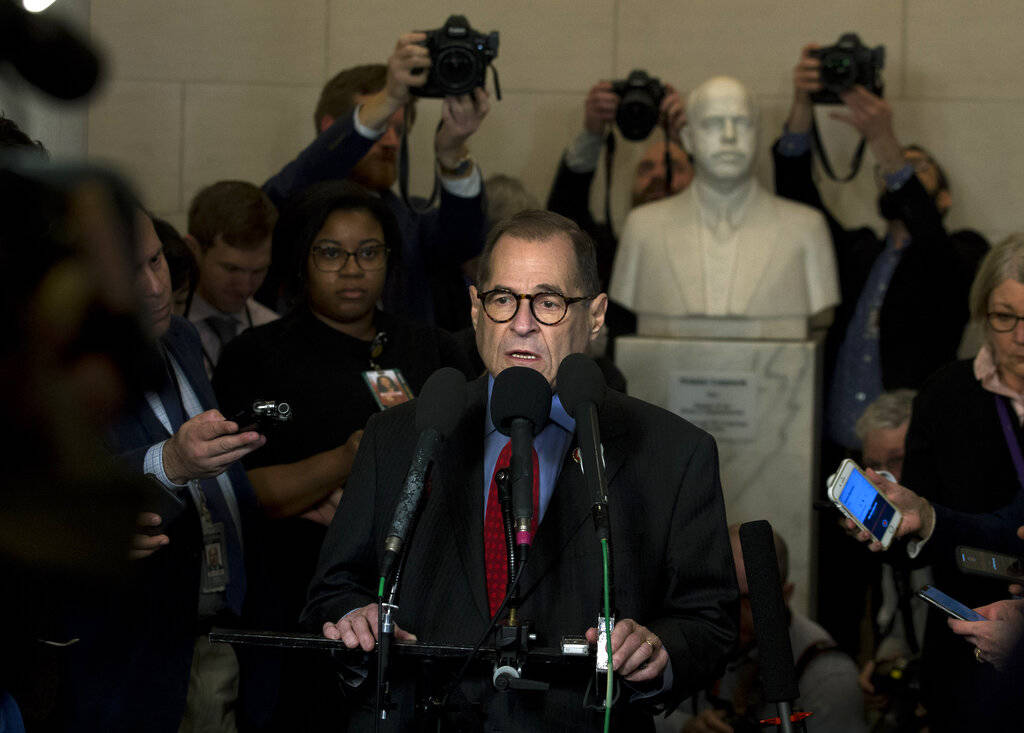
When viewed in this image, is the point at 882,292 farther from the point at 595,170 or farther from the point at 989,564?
the point at 989,564

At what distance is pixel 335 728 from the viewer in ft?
9.72

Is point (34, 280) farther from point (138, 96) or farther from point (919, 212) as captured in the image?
point (138, 96)

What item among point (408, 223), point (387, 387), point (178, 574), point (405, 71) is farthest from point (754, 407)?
point (178, 574)

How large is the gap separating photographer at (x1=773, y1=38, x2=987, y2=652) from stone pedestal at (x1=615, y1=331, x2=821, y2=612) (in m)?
0.23

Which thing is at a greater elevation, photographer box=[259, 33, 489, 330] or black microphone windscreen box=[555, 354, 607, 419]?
photographer box=[259, 33, 489, 330]

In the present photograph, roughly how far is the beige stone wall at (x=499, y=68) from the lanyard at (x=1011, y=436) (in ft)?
11.1

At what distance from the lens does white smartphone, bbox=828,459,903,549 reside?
247 centimetres

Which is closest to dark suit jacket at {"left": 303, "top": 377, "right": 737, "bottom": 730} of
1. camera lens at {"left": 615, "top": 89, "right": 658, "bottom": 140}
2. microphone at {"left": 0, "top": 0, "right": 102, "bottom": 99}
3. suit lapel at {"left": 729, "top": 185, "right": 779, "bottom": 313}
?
microphone at {"left": 0, "top": 0, "right": 102, "bottom": 99}

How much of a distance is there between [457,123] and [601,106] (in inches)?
49.8

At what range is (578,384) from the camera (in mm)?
1898

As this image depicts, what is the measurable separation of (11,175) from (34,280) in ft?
0.19

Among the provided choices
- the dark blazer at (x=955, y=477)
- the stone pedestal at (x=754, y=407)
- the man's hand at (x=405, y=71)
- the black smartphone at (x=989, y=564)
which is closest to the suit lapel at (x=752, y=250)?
the stone pedestal at (x=754, y=407)

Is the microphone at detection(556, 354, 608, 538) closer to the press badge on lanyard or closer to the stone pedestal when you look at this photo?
the press badge on lanyard

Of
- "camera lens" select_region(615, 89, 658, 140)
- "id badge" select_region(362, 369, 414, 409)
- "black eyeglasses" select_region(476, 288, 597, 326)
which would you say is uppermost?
"camera lens" select_region(615, 89, 658, 140)
